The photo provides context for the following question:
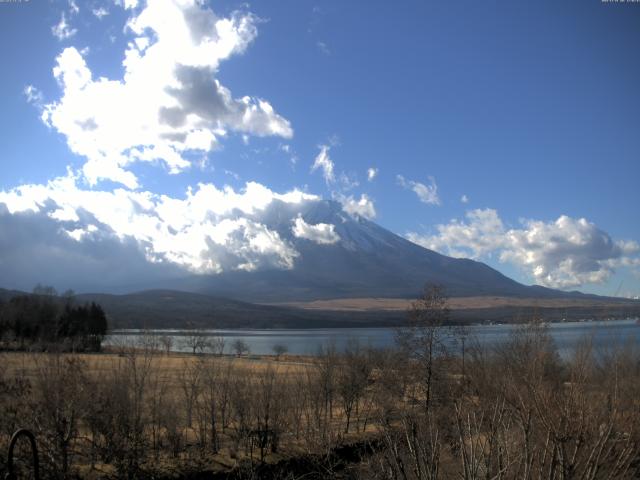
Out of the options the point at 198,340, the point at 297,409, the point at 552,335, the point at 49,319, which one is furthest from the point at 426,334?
the point at 49,319

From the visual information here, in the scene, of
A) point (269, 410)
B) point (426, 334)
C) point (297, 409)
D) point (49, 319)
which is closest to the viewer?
point (269, 410)

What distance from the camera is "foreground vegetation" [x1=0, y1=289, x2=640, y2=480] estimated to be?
34.6 ft

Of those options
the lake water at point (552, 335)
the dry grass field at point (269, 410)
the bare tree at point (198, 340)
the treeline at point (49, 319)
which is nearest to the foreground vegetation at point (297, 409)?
the dry grass field at point (269, 410)

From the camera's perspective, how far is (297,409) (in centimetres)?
2769

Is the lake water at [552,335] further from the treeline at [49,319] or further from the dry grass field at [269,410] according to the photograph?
the treeline at [49,319]

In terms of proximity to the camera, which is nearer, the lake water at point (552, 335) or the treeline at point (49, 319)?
the lake water at point (552, 335)

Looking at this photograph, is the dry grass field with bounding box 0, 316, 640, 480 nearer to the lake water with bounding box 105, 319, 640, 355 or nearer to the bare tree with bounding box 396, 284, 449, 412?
the bare tree with bounding box 396, 284, 449, 412

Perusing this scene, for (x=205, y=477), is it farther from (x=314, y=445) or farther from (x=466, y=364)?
(x=466, y=364)

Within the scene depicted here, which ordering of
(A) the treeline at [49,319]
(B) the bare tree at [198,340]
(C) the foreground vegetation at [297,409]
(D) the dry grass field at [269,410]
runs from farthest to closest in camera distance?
(A) the treeline at [49,319]
(B) the bare tree at [198,340]
(D) the dry grass field at [269,410]
(C) the foreground vegetation at [297,409]

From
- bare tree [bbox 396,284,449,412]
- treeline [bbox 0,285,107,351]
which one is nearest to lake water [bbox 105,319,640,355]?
bare tree [bbox 396,284,449,412]

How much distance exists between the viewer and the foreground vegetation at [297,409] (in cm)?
1055

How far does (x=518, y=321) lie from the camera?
1485 inches

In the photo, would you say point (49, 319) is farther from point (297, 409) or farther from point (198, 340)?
point (297, 409)

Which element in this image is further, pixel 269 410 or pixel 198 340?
pixel 198 340
